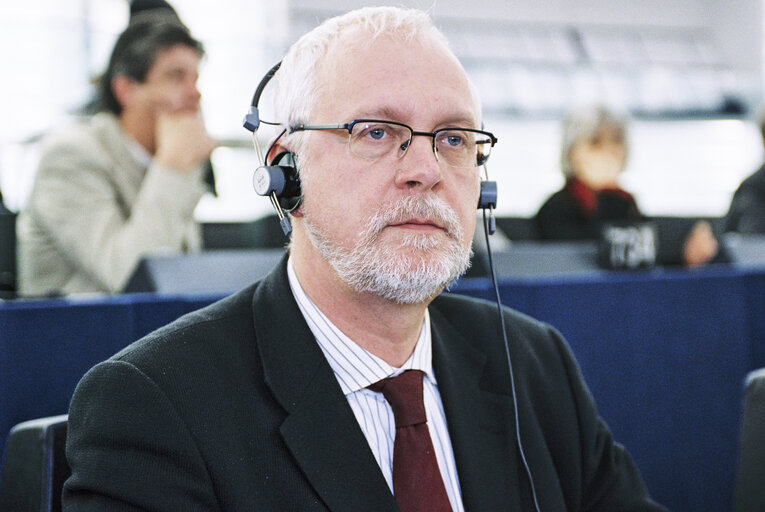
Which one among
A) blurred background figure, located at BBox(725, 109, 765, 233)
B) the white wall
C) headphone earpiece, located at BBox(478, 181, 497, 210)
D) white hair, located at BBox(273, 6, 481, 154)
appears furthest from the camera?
the white wall

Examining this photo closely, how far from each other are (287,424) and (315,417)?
0.04 metres

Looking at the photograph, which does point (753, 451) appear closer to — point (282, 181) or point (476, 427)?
point (476, 427)

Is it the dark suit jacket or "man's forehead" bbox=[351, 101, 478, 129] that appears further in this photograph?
"man's forehead" bbox=[351, 101, 478, 129]

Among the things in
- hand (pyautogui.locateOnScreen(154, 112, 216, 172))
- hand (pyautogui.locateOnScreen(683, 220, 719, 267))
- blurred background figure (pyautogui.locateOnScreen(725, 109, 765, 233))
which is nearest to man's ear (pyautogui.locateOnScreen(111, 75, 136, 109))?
hand (pyautogui.locateOnScreen(154, 112, 216, 172))

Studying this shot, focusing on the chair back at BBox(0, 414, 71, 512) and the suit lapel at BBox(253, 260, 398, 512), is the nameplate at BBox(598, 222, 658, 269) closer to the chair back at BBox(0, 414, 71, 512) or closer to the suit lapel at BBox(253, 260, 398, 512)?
the suit lapel at BBox(253, 260, 398, 512)

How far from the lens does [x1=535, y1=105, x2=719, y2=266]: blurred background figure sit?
130 inches

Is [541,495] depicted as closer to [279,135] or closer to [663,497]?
[279,135]

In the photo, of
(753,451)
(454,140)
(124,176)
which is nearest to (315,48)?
(454,140)

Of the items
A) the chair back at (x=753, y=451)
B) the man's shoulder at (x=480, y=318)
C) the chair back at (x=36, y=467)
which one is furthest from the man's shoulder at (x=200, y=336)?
the chair back at (x=753, y=451)

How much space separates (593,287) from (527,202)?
620 centimetres

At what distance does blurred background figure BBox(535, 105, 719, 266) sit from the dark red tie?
2.35 m

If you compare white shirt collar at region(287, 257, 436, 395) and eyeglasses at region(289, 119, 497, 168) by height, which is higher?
eyeglasses at region(289, 119, 497, 168)

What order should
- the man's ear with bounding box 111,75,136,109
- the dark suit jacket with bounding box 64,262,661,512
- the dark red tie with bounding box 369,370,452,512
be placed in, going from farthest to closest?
1. the man's ear with bounding box 111,75,136,109
2. the dark red tie with bounding box 369,370,452,512
3. the dark suit jacket with bounding box 64,262,661,512

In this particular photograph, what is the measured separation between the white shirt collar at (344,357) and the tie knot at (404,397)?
0.05ft
